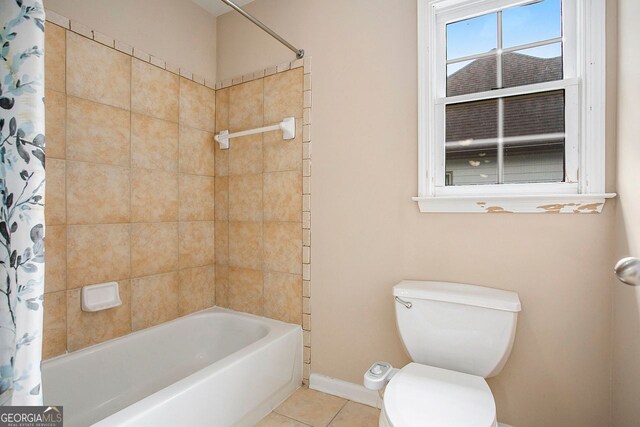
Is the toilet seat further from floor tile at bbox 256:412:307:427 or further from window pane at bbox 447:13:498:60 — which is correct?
window pane at bbox 447:13:498:60

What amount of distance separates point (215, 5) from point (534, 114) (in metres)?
2.12

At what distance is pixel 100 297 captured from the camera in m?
1.72

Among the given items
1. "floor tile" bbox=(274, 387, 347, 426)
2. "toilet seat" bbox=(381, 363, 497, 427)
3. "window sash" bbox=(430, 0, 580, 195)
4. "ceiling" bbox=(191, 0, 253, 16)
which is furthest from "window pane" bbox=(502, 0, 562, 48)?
"floor tile" bbox=(274, 387, 347, 426)

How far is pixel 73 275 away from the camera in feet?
5.38

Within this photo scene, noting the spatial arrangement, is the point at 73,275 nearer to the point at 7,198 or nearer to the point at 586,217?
the point at 7,198

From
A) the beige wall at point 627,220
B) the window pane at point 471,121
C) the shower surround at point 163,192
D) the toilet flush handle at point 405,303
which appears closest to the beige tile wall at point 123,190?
the shower surround at point 163,192

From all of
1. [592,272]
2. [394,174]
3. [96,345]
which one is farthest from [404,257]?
[96,345]

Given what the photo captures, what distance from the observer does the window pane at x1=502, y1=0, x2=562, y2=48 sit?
1.47m

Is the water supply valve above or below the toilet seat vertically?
below

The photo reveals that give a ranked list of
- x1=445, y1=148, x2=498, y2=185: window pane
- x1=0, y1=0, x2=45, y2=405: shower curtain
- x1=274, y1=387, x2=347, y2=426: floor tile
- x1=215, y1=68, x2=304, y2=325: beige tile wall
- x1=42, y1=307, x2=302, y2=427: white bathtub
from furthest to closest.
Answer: x1=215, y1=68, x2=304, y2=325: beige tile wall, x1=274, y1=387, x2=347, y2=426: floor tile, x1=445, y1=148, x2=498, y2=185: window pane, x1=42, y1=307, x2=302, y2=427: white bathtub, x1=0, y1=0, x2=45, y2=405: shower curtain

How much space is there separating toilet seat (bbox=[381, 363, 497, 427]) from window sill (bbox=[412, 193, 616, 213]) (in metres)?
0.72

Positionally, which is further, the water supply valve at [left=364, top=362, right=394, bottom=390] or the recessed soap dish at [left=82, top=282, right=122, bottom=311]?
the recessed soap dish at [left=82, top=282, right=122, bottom=311]

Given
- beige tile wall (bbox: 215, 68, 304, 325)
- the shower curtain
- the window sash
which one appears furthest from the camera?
beige tile wall (bbox: 215, 68, 304, 325)

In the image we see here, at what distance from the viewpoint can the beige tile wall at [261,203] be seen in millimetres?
2041
